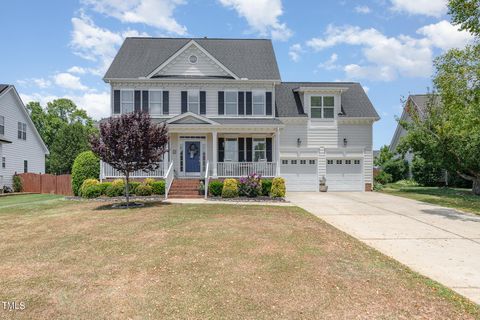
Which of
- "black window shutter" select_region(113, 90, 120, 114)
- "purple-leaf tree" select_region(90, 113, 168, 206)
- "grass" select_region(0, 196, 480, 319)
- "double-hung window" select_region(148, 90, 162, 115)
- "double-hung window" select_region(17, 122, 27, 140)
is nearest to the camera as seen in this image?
"grass" select_region(0, 196, 480, 319)

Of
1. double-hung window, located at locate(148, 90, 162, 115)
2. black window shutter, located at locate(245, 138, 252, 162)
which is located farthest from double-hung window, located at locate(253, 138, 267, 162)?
double-hung window, located at locate(148, 90, 162, 115)

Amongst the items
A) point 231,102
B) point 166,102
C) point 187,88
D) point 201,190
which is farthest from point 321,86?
point 201,190

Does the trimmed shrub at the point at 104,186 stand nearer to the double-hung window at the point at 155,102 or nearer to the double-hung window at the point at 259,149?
the double-hung window at the point at 155,102

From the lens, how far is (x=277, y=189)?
16203mm

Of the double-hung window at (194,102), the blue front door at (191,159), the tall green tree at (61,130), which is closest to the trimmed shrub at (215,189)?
the blue front door at (191,159)

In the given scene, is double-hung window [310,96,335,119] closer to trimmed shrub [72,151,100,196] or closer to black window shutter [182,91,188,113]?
black window shutter [182,91,188,113]

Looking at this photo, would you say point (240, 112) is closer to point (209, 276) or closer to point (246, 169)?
point (246, 169)

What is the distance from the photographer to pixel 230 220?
10.1 m

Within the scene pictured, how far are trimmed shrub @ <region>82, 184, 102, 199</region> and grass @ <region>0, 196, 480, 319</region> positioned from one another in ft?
22.8

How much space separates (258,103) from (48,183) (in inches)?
628

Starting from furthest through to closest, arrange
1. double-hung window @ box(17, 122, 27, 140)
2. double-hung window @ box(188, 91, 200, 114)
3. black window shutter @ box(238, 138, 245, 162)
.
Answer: double-hung window @ box(17, 122, 27, 140) → black window shutter @ box(238, 138, 245, 162) → double-hung window @ box(188, 91, 200, 114)

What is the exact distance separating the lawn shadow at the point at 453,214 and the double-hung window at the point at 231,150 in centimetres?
1083

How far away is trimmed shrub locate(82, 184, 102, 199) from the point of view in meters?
16.4

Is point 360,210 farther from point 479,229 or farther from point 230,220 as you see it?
point 230,220
